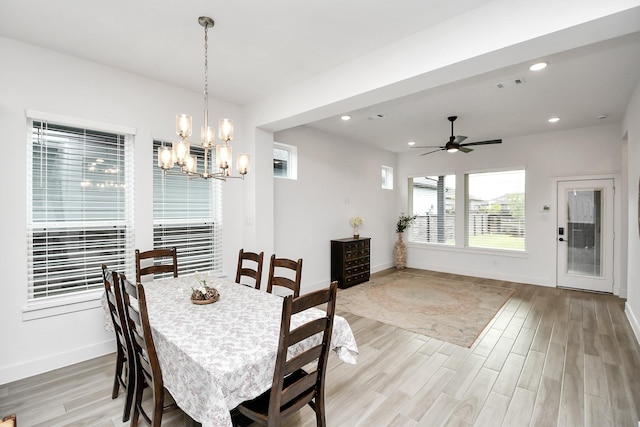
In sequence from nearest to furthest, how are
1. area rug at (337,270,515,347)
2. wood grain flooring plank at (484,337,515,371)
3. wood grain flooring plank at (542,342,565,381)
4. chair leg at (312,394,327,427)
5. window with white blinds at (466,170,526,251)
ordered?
1. chair leg at (312,394,327,427)
2. wood grain flooring plank at (542,342,565,381)
3. wood grain flooring plank at (484,337,515,371)
4. area rug at (337,270,515,347)
5. window with white blinds at (466,170,526,251)

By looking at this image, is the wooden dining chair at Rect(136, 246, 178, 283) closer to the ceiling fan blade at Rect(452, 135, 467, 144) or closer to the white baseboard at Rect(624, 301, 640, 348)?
the ceiling fan blade at Rect(452, 135, 467, 144)

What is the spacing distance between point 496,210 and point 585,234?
1.49 metres

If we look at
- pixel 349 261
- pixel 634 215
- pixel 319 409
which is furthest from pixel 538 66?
pixel 349 261

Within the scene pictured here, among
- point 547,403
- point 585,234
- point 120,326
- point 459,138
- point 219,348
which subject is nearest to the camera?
point 219,348

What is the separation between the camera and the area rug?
12.7 feet

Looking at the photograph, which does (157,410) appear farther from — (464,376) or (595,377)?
(595,377)

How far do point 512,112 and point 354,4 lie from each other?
3469 millimetres

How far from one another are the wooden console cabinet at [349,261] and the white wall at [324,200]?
0.15m

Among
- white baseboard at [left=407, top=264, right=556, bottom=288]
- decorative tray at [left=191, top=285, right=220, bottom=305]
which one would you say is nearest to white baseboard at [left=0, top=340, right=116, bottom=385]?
decorative tray at [left=191, top=285, right=220, bottom=305]

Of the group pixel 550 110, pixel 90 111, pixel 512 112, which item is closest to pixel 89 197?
pixel 90 111

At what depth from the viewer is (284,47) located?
2861 mm

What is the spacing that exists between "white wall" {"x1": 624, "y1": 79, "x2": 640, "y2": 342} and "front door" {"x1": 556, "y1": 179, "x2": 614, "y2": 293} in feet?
4.63

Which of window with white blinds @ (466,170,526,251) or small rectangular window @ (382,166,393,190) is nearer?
window with white blinds @ (466,170,526,251)

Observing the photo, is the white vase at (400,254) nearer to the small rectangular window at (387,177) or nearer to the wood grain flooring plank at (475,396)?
the small rectangular window at (387,177)
